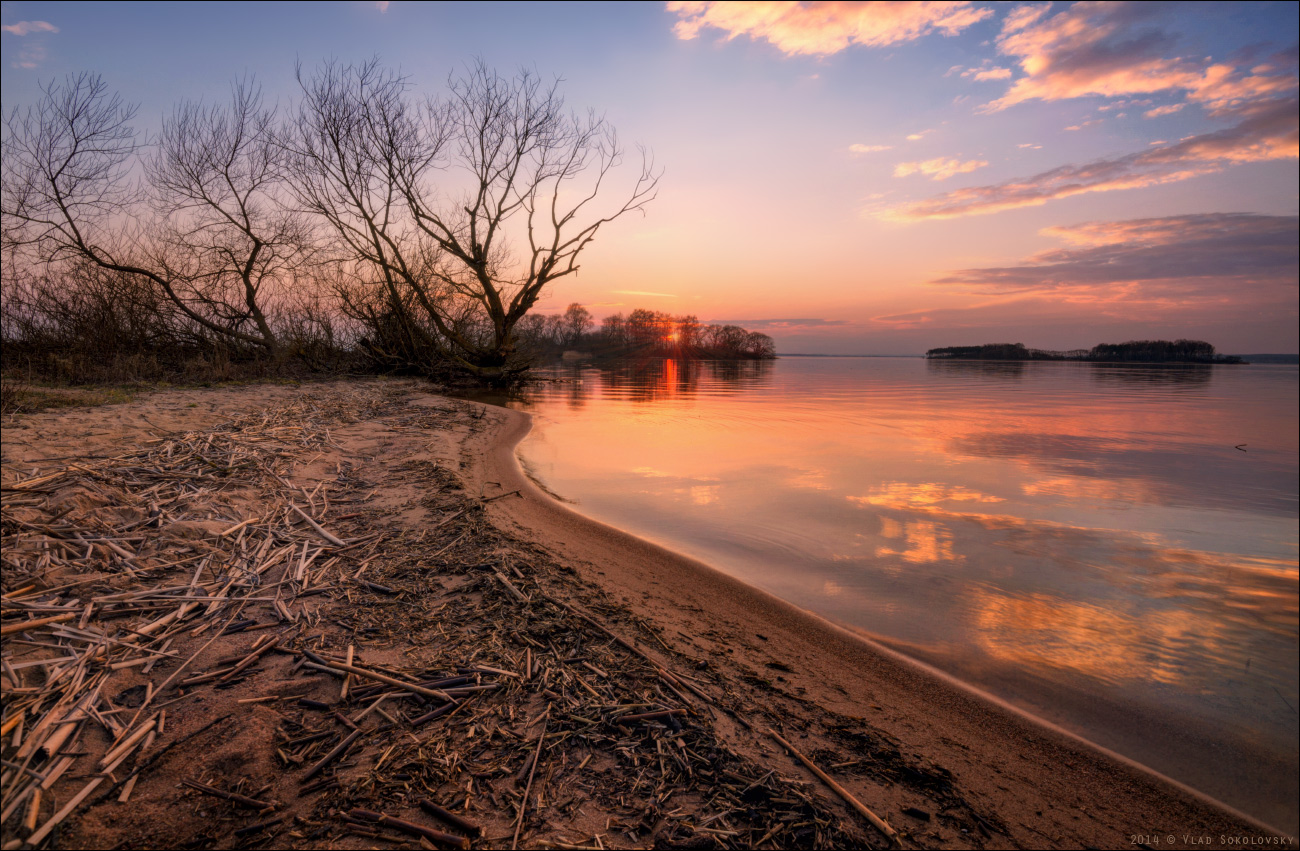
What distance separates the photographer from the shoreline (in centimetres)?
250

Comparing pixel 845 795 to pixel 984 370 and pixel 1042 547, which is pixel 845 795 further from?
pixel 984 370

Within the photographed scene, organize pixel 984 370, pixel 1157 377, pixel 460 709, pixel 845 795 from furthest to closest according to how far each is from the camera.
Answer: pixel 984 370
pixel 1157 377
pixel 460 709
pixel 845 795

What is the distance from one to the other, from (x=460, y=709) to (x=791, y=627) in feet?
6.87

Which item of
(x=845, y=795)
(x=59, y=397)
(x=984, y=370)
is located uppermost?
(x=984, y=370)

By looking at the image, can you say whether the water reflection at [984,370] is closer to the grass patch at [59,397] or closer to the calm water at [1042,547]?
the calm water at [1042,547]

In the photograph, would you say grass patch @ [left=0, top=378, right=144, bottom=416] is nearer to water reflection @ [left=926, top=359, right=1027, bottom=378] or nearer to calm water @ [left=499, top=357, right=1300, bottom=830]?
calm water @ [left=499, top=357, right=1300, bottom=830]

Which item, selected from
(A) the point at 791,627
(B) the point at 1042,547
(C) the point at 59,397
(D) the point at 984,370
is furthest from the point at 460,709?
(D) the point at 984,370

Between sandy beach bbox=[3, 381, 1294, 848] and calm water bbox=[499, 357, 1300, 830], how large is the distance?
55 centimetres

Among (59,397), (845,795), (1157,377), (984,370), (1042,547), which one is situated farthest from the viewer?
(984,370)

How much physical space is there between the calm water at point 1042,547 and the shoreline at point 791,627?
0.68ft

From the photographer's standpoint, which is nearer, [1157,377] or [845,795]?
[845,795]

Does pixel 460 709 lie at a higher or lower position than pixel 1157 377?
lower

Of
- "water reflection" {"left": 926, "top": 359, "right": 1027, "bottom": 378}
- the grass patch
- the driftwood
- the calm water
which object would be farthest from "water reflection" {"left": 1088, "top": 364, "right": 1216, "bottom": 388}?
the grass patch

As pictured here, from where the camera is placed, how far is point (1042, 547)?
5043mm
